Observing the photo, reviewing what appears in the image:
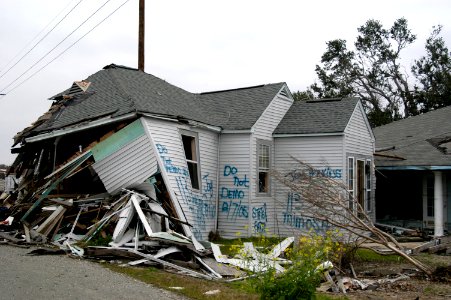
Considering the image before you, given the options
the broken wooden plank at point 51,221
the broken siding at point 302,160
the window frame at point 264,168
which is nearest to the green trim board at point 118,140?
the broken wooden plank at point 51,221

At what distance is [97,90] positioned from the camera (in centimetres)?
1742

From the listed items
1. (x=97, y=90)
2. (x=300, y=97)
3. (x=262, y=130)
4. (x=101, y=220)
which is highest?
(x=300, y=97)

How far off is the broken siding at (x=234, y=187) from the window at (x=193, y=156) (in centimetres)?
129

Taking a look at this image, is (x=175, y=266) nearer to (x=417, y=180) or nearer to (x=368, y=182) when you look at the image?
(x=368, y=182)

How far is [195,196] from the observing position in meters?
15.8

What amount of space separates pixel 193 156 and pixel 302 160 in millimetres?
3905

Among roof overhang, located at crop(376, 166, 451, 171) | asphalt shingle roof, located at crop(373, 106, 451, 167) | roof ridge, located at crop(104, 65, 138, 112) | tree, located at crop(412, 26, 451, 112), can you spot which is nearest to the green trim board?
roof ridge, located at crop(104, 65, 138, 112)

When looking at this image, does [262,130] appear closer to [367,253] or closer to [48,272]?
[367,253]

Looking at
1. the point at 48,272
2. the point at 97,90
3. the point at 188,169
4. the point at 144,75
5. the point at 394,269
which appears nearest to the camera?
the point at 48,272

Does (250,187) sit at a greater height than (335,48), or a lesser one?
lesser

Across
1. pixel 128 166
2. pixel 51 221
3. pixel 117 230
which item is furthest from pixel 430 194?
pixel 51 221

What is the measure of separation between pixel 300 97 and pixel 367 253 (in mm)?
31583

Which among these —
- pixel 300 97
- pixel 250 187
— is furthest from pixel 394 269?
pixel 300 97

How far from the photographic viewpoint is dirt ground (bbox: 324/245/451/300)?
937 centimetres
